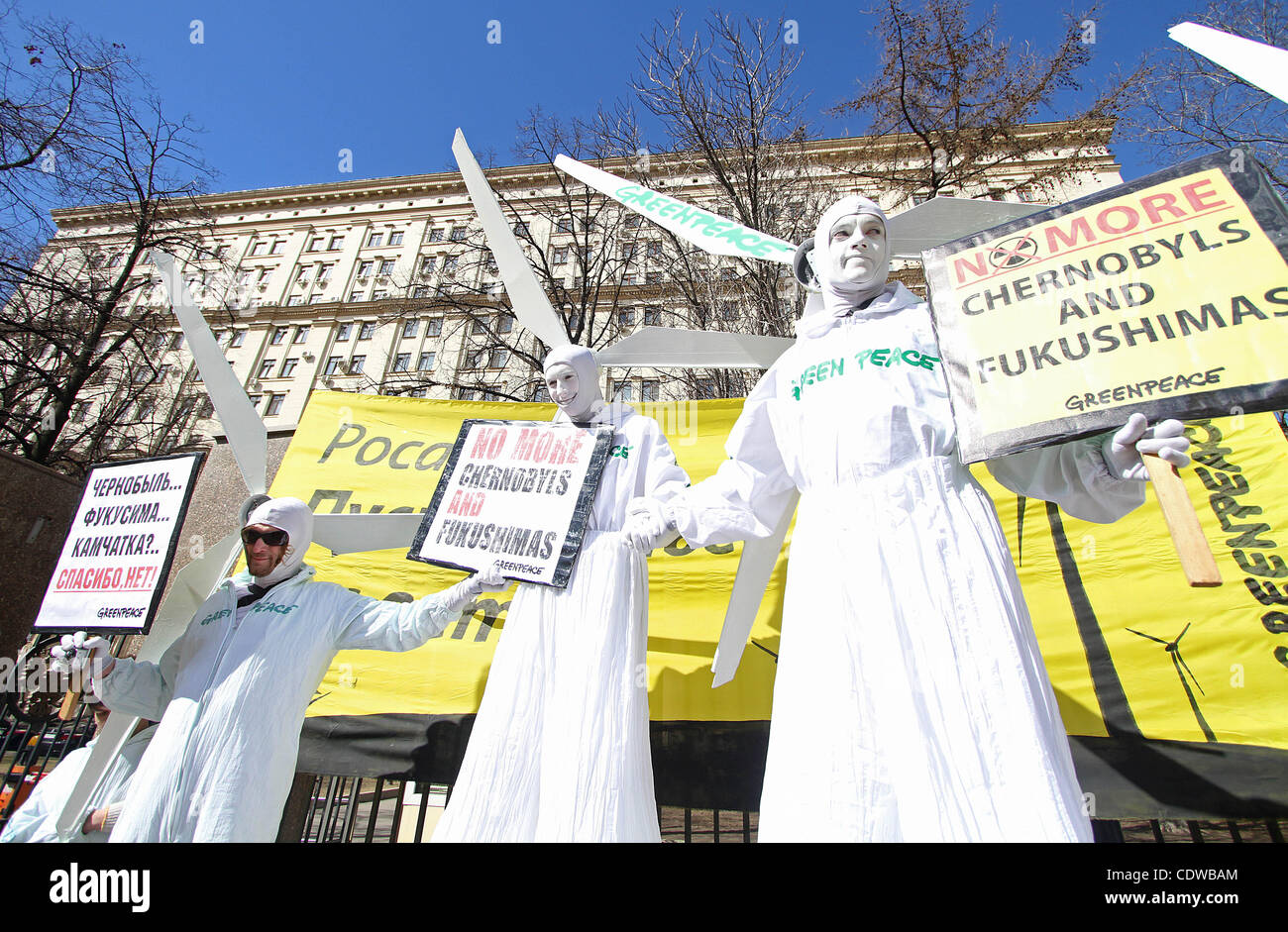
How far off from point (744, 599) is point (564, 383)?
4.54 ft

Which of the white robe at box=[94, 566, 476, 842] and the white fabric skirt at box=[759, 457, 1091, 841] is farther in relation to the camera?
the white robe at box=[94, 566, 476, 842]

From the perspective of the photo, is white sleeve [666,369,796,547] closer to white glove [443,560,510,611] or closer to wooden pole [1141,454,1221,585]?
white glove [443,560,510,611]

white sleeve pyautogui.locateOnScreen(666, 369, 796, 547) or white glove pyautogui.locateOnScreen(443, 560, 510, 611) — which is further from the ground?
white sleeve pyautogui.locateOnScreen(666, 369, 796, 547)

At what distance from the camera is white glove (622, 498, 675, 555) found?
2.57 m

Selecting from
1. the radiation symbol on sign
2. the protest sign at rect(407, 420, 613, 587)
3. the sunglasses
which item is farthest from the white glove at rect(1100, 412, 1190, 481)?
the sunglasses

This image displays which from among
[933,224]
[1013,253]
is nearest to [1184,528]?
[1013,253]

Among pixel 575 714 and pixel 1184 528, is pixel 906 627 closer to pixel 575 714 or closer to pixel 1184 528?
pixel 1184 528

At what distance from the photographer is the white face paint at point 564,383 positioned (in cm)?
321

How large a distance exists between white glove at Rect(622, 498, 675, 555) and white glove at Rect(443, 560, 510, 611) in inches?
22.6

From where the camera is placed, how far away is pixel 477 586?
2.71 meters

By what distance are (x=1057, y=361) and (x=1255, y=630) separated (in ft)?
8.32

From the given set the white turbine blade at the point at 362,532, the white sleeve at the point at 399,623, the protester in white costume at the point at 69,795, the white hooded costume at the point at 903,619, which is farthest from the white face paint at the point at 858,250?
the protester in white costume at the point at 69,795

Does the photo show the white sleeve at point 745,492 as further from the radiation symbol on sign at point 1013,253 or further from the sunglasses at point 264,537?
the sunglasses at point 264,537
